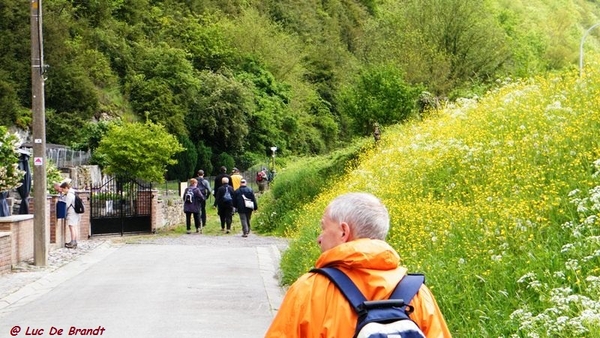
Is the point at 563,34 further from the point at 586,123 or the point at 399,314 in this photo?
the point at 399,314

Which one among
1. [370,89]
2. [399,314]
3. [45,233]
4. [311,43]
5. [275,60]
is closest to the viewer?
[399,314]

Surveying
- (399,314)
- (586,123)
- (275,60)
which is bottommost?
(399,314)

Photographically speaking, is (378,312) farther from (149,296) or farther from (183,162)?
(183,162)

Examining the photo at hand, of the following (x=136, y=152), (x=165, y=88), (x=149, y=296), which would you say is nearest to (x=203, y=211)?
(x=136, y=152)

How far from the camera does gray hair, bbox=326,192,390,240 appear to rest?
3.91 meters

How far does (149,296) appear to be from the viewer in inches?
515

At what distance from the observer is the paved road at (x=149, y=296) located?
34.2 feet

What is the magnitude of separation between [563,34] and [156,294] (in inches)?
2653

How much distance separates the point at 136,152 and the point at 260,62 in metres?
39.1

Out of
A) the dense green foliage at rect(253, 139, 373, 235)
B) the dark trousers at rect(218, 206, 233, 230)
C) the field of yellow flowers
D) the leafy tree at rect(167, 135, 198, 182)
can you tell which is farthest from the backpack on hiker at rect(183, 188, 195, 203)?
the leafy tree at rect(167, 135, 198, 182)

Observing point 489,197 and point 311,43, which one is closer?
point 489,197

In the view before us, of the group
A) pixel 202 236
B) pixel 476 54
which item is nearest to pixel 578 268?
pixel 202 236

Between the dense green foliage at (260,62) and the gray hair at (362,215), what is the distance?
26.4m

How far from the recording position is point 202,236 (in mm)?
27719
